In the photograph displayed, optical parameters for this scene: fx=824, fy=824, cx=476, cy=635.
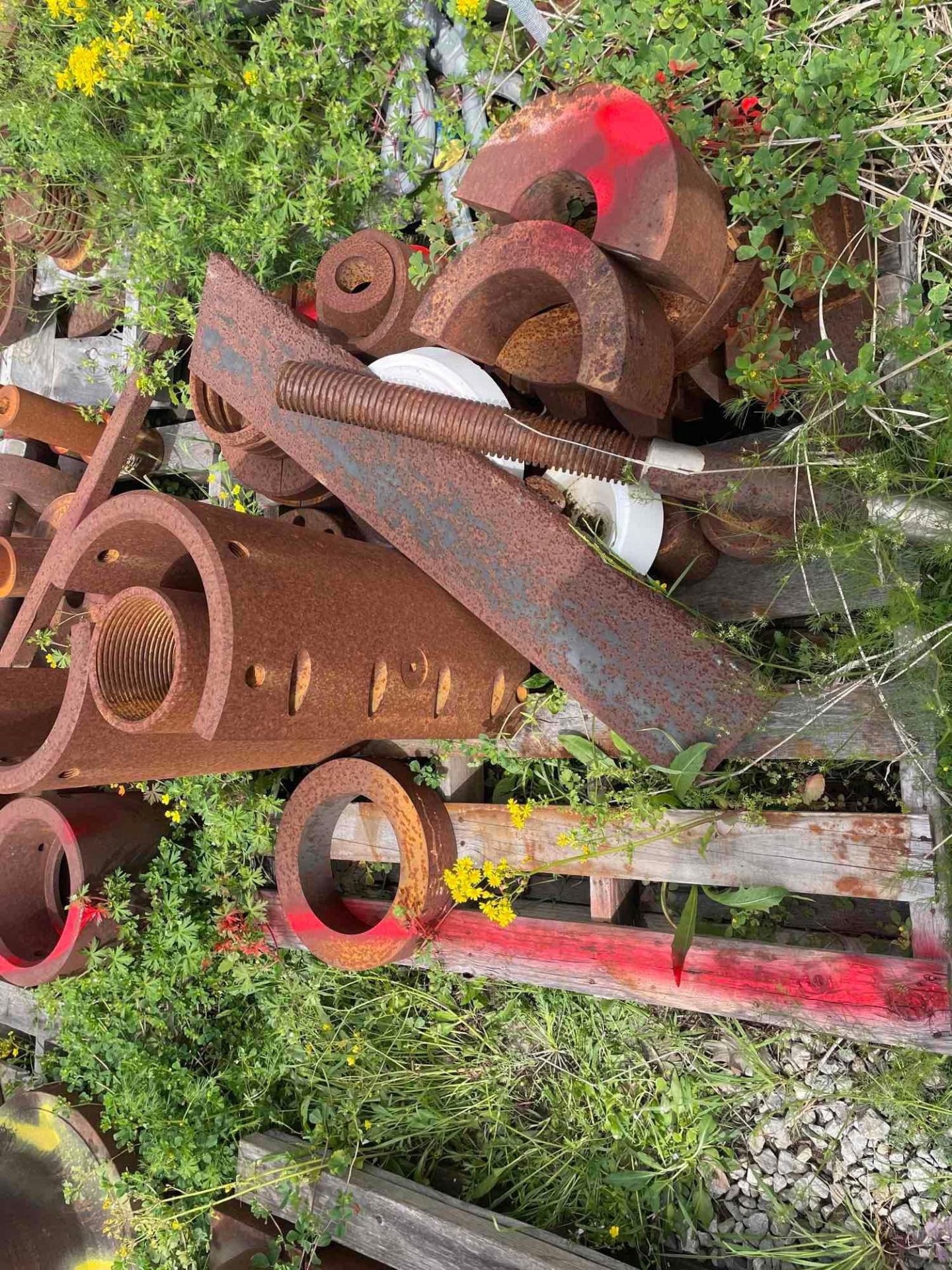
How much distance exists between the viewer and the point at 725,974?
6.80 ft

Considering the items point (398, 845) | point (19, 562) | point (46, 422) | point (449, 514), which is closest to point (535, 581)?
point (449, 514)

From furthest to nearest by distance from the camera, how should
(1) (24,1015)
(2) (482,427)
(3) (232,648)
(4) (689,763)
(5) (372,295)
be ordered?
(1) (24,1015) → (5) (372,295) → (4) (689,763) → (2) (482,427) → (3) (232,648)

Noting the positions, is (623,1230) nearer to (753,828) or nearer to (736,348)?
(753,828)

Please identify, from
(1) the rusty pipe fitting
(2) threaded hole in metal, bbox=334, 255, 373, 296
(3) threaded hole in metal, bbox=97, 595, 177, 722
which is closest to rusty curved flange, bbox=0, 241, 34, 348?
(1) the rusty pipe fitting

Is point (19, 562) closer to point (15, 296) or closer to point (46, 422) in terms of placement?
point (46, 422)

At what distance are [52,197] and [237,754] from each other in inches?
101

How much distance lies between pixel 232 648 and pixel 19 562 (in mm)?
1780

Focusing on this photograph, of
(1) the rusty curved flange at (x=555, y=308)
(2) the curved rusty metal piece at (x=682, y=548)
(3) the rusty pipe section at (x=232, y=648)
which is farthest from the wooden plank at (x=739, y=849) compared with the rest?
(1) the rusty curved flange at (x=555, y=308)

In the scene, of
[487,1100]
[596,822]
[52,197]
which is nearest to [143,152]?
[52,197]

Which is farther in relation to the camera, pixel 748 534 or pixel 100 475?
pixel 100 475

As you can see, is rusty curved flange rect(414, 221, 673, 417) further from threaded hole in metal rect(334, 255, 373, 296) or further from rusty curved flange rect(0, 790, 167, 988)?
rusty curved flange rect(0, 790, 167, 988)

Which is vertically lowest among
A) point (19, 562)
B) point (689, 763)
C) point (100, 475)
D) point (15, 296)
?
point (689, 763)

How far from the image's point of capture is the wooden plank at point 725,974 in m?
1.84

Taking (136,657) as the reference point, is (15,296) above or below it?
above
